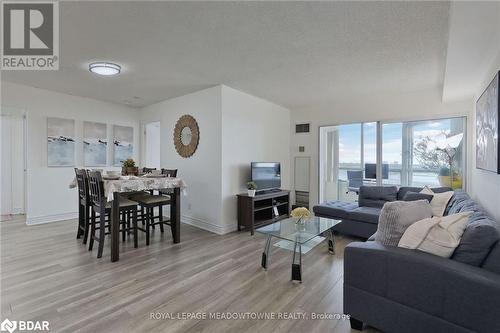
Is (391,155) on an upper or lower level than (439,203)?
upper

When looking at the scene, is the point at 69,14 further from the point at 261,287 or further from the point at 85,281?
the point at 261,287

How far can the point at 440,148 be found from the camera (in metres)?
4.25

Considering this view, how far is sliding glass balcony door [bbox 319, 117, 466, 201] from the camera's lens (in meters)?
4.14

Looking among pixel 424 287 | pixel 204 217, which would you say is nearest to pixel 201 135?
pixel 204 217

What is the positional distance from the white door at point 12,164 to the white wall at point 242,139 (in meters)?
4.36

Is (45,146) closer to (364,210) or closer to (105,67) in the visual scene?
(105,67)

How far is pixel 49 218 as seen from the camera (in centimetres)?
459

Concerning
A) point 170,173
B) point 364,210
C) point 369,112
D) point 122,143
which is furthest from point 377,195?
point 122,143

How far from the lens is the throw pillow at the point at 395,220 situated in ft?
6.10

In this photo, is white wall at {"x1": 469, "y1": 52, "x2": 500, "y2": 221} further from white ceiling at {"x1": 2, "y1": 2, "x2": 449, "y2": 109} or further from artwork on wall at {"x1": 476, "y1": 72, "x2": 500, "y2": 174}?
white ceiling at {"x1": 2, "y1": 2, "x2": 449, "y2": 109}

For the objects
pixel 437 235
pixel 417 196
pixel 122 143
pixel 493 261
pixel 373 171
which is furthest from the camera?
pixel 122 143

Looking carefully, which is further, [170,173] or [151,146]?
[151,146]

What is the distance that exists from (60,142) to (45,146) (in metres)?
0.24

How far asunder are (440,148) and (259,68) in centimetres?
346
